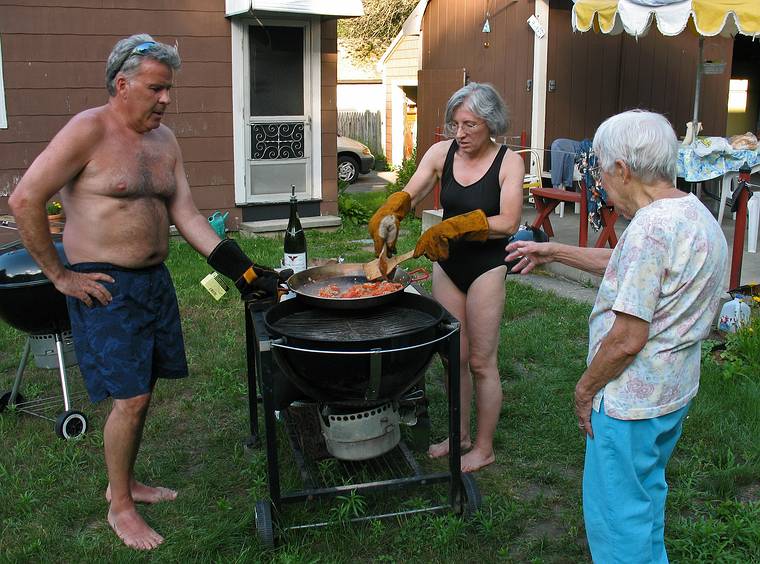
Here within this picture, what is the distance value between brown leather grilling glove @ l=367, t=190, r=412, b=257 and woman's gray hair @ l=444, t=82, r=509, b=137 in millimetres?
432

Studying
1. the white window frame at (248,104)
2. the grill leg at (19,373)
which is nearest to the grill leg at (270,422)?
the grill leg at (19,373)

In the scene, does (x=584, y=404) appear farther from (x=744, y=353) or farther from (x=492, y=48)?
(x=492, y=48)

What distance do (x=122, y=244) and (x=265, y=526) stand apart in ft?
3.91

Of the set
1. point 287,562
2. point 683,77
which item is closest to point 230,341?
point 287,562

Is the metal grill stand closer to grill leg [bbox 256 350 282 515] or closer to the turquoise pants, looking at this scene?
grill leg [bbox 256 350 282 515]

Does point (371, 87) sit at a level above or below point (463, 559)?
above

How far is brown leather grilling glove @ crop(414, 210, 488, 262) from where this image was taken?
127 inches

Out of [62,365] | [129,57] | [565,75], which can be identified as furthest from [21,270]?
[565,75]

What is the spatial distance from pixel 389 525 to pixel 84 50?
6920mm

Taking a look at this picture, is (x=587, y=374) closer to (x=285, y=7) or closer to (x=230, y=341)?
(x=230, y=341)

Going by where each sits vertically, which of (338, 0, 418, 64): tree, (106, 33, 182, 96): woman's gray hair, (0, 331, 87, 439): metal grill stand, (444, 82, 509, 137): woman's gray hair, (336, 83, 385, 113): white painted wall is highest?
(338, 0, 418, 64): tree

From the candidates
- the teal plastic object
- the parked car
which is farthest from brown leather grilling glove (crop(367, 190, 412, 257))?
the parked car

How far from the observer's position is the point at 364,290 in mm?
3283

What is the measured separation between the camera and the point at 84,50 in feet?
27.7
